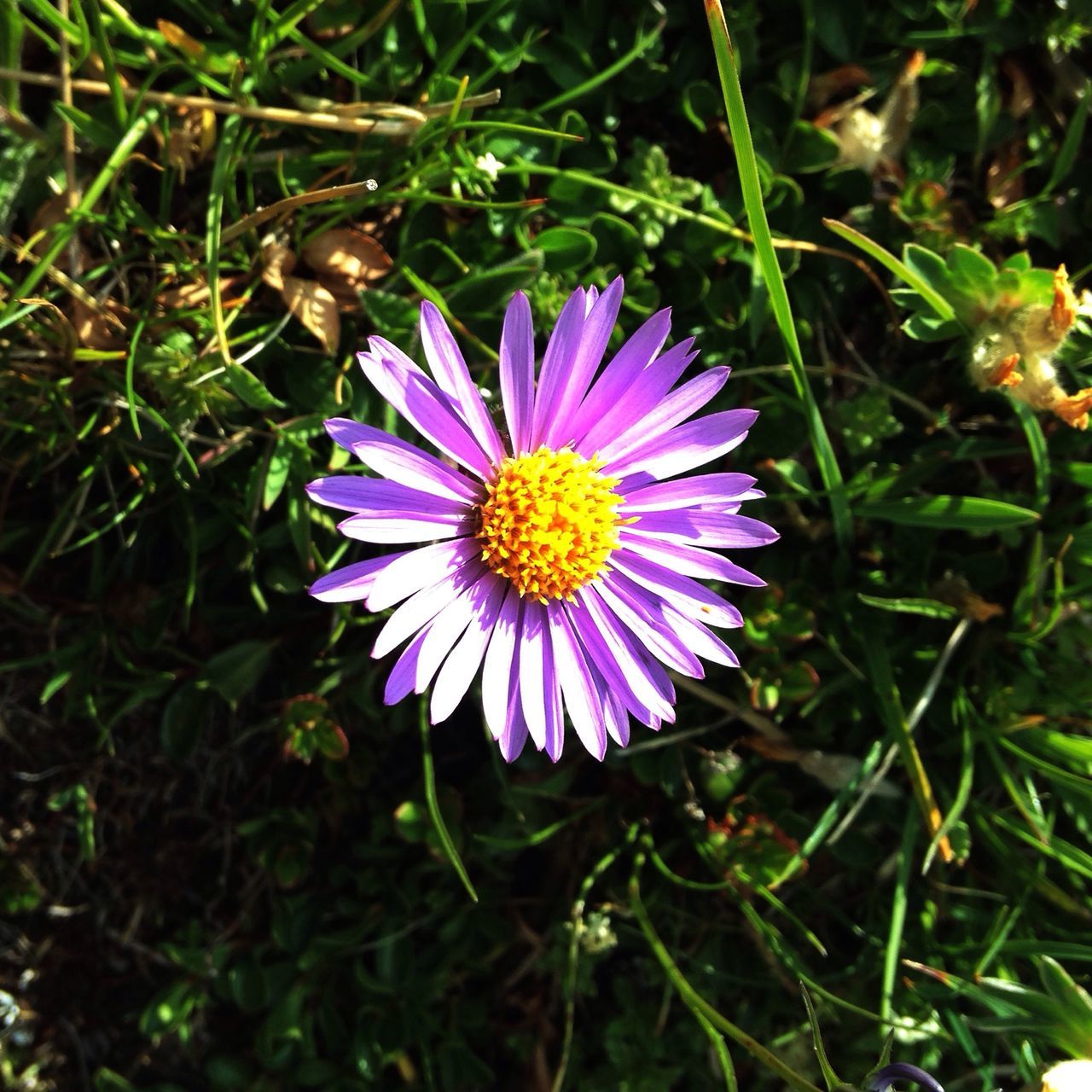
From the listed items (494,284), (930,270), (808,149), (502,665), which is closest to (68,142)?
(494,284)

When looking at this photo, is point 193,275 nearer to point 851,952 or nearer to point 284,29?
point 284,29

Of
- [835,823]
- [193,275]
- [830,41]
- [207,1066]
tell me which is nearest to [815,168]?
[830,41]

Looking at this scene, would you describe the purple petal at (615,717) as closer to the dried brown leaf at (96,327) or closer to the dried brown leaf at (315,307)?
the dried brown leaf at (315,307)

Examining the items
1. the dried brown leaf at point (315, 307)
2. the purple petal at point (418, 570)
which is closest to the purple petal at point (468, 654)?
the purple petal at point (418, 570)

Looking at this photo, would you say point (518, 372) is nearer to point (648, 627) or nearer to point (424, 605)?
point (424, 605)

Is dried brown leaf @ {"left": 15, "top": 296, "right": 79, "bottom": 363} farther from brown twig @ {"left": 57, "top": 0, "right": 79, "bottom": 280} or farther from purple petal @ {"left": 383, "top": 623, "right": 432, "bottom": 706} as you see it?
purple petal @ {"left": 383, "top": 623, "right": 432, "bottom": 706}
